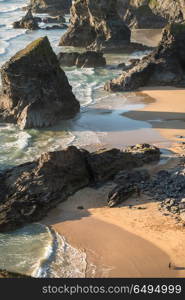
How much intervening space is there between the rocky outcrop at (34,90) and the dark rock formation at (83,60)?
611 inches

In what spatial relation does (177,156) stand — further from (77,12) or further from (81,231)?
(77,12)

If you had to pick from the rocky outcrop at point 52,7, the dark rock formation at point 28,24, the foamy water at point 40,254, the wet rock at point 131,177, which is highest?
the rocky outcrop at point 52,7

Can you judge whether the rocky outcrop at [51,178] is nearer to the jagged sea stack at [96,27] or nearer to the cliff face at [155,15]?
the jagged sea stack at [96,27]

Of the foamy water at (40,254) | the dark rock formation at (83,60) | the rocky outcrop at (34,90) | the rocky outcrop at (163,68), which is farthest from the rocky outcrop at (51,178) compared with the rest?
the dark rock formation at (83,60)

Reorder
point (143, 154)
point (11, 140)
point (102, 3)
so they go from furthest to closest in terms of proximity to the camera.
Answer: point (102, 3), point (11, 140), point (143, 154)

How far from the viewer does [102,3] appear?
55656 millimetres

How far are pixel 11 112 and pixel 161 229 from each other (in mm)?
15796

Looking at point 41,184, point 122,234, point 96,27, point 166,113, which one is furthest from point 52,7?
point 122,234

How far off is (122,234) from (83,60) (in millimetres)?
31558

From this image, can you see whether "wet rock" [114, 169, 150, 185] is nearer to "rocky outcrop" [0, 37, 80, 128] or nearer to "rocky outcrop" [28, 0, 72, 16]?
"rocky outcrop" [0, 37, 80, 128]

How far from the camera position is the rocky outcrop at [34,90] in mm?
30188

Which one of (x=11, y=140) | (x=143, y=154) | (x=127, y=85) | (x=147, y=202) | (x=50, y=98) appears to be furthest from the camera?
(x=127, y=85)

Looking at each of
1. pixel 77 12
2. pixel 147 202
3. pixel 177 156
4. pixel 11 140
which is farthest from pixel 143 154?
pixel 77 12

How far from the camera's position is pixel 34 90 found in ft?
100
